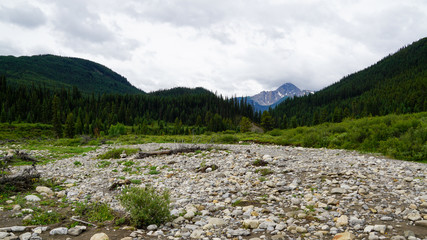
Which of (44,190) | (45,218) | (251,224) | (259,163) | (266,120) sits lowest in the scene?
(44,190)

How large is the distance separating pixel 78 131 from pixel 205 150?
306ft

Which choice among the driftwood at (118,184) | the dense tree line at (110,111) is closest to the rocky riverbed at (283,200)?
the driftwood at (118,184)

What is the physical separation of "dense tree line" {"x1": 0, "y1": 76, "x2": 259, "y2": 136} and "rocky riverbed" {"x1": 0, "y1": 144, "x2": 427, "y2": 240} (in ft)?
248

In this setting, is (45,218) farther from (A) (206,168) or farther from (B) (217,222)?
(A) (206,168)

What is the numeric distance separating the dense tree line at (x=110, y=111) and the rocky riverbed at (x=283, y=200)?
248 feet

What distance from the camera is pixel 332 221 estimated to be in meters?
5.79

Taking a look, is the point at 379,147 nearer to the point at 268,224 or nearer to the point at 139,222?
the point at 268,224

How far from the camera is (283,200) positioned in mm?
7645

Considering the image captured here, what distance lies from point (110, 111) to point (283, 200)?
152797mm

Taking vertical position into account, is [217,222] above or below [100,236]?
above

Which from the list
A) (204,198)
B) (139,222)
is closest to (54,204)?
(139,222)

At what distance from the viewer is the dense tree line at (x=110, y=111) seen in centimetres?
10195

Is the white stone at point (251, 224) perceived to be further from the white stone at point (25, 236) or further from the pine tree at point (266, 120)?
the pine tree at point (266, 120)

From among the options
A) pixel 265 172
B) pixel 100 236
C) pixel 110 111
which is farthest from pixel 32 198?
pixel 110 111
